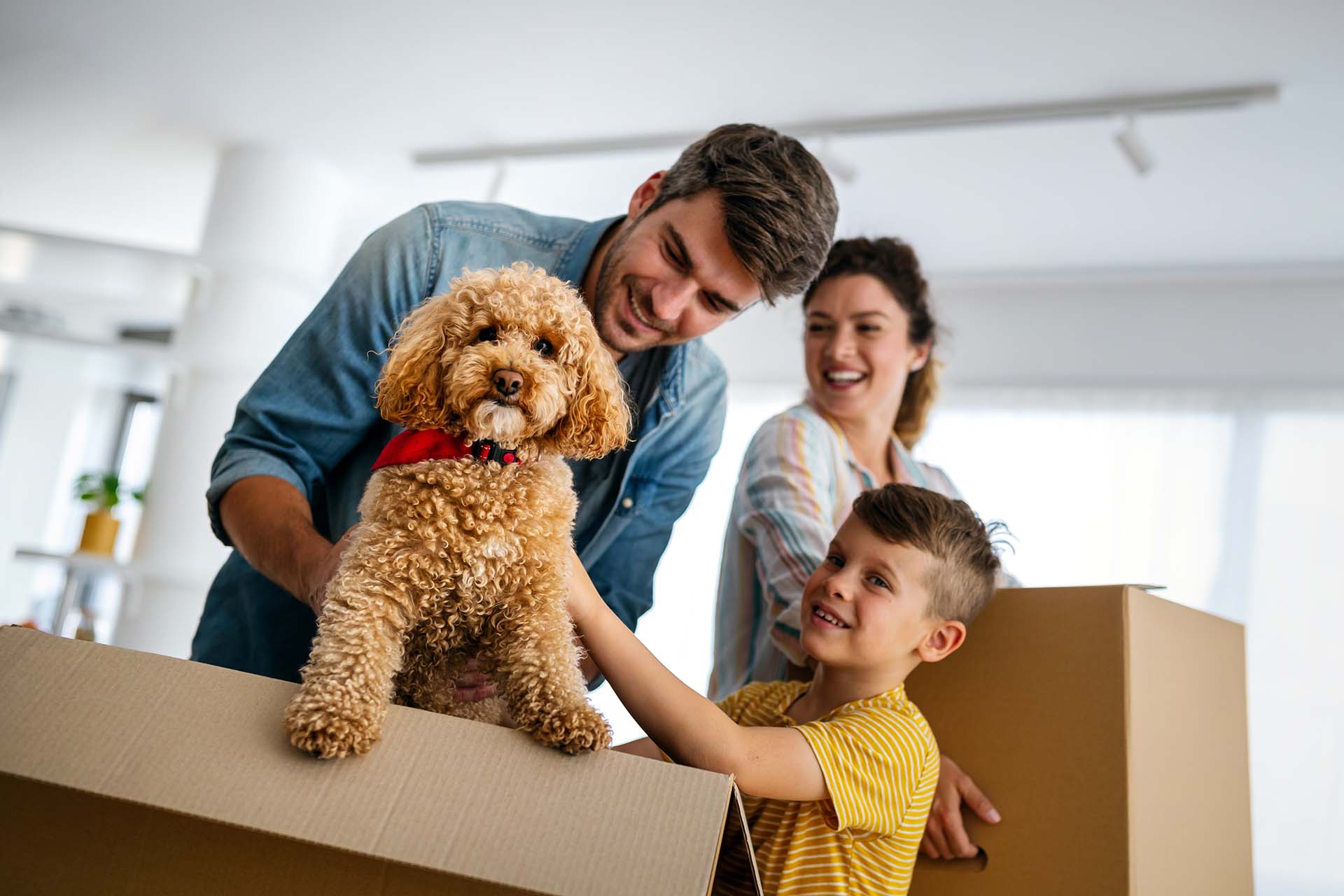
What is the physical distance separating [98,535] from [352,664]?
4365 mm

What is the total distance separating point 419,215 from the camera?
1.28 metres

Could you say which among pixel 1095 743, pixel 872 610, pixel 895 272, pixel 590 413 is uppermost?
pixel 895 272

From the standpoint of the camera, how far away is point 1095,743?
1.10 metres

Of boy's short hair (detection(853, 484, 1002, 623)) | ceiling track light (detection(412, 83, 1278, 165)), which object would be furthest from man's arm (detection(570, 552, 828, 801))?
ceiling track light (detection(412, 83, 1278, 165))

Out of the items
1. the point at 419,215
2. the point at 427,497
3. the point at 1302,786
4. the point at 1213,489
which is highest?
the point at 1213,489

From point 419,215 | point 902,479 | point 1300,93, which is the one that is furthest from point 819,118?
point 419,215

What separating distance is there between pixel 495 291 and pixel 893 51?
9.28ft

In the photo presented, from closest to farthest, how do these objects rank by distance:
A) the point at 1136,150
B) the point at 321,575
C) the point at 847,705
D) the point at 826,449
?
the point at 321,575 → the point at 847,705 → the point at 826,449 → the point at 1136,150

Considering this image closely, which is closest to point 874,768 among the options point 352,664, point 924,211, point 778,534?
point 778,534

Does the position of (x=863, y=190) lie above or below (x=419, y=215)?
above

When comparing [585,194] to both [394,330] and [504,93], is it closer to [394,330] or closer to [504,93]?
[504,93]

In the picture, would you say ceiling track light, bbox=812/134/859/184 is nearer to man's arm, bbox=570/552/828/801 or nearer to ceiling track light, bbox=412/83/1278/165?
ceiling track light, bbox=412/83/1278/165

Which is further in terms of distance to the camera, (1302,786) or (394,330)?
(1302,786)

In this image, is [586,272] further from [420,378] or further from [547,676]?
[547,676]
